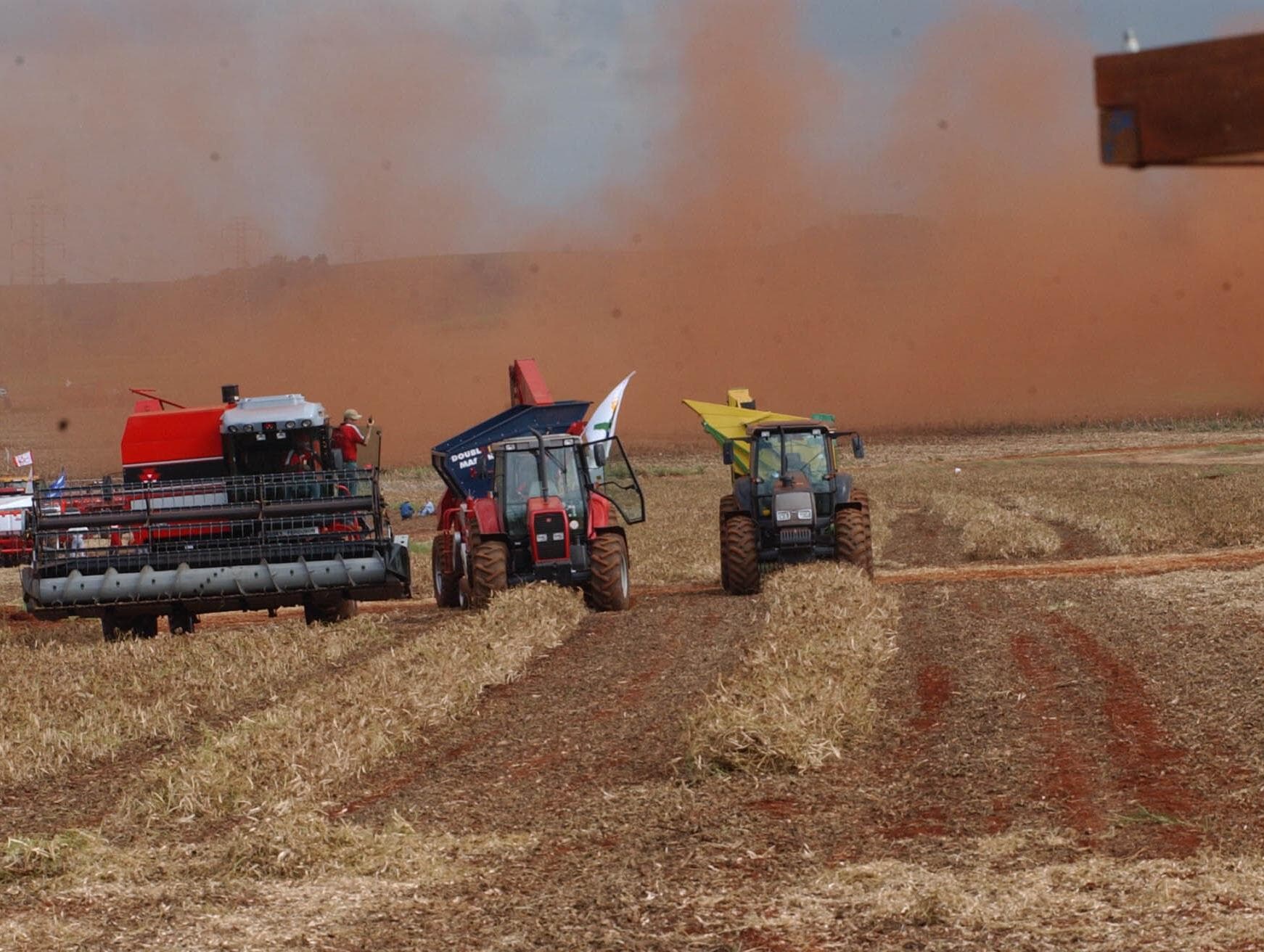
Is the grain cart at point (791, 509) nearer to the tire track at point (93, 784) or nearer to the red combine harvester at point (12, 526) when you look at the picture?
the tire track at point (93, 784)

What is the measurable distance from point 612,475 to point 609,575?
1.71 meters

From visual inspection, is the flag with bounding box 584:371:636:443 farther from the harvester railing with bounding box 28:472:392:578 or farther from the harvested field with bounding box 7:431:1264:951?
the harvester railing with bounding box 28:472:392:578

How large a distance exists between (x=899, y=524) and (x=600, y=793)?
2643 centimetres

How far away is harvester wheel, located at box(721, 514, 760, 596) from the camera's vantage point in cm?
2019

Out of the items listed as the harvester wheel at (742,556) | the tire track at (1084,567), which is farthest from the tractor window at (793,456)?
the tire track at (1084,567)

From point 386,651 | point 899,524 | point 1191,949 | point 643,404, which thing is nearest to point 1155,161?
point 1191,949

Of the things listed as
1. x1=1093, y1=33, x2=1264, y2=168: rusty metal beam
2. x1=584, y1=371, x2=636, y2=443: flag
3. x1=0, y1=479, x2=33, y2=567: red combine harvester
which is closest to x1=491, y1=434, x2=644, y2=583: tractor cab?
x1=584, y1=371, x2=636, y2=443: flag

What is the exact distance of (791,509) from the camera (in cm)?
2039

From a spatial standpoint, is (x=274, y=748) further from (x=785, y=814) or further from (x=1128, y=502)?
(x=1128, y=502)

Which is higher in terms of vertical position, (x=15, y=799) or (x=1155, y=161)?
(x=1155, y=161)

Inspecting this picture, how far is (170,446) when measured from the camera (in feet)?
61.5

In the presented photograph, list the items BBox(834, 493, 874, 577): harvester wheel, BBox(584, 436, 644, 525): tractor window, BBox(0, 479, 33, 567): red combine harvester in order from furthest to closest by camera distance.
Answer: BBox(0, 479, 33, 567): red combine harvester, BBox(834, 493, 874, 577): harvester wheel, BBox(584, 436, 644, 525): tractor window

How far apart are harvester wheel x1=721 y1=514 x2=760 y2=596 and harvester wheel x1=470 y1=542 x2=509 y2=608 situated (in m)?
3.31

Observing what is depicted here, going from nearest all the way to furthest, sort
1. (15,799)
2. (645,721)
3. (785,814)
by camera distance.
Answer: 1. (785,814)
2. (15,799)
3. (645,721)
